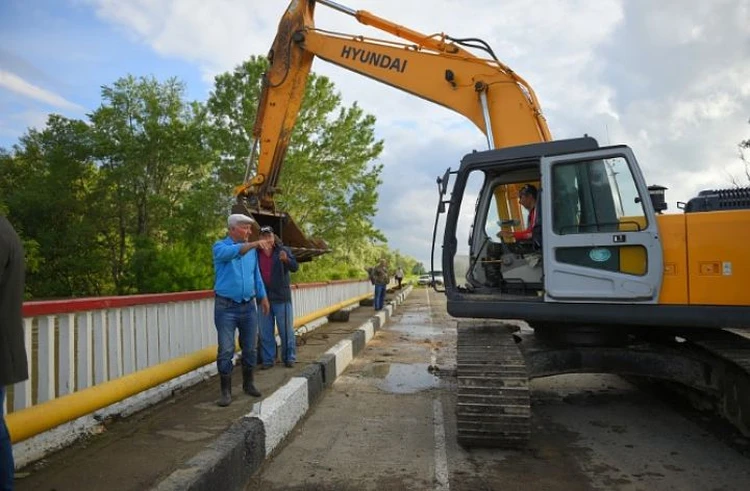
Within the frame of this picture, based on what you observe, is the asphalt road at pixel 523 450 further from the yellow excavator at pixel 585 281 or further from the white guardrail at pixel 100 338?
the white guardrail at pixel 100 338

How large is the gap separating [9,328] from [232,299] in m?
2.40

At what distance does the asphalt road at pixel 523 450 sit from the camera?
12.5 feet

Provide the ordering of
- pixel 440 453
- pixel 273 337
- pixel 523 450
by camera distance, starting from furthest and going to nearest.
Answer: pixel 273 337, pixel 523 450, pixel 440 453

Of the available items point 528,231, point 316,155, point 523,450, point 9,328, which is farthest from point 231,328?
point 316,155

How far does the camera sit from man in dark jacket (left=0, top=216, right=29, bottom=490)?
2.75 meters

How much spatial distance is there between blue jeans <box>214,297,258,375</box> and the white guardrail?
691 millimetres

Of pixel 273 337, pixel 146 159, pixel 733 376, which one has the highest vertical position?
pixel 146 159

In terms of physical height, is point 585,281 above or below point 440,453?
above

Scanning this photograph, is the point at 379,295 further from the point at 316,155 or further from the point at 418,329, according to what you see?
the point at 316,155

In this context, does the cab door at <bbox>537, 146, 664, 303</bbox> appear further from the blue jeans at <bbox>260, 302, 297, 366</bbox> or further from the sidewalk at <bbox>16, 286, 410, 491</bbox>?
the blue jeans at <bbox>260, 302, 297, 366</bbox>

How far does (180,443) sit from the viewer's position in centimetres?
403

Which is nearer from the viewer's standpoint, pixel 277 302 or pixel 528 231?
pixel 528 231

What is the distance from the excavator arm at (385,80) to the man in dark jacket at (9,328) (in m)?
5.23

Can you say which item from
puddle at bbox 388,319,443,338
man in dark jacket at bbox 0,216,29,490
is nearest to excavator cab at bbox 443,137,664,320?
man in dark jacket at bbox 0,216,29,490
